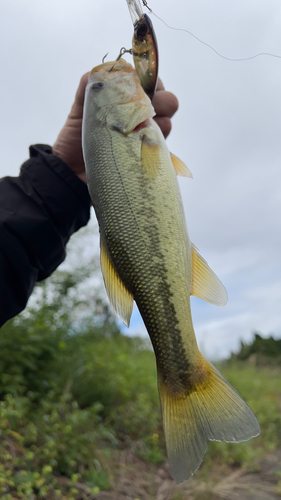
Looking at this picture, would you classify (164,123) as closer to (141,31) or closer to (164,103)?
(164,103)

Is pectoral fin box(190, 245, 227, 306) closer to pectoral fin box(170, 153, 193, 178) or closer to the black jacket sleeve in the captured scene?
pectoral fin box(170, 153, 193, 178)

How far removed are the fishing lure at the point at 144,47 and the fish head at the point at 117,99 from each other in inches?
3.7

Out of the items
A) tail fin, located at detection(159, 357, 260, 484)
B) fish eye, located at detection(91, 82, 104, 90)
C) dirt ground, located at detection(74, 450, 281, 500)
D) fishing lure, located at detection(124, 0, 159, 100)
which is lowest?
dirt ground, located at detection(74, 450, 281, 500)

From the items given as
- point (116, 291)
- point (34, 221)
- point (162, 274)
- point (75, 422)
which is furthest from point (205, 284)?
point (75, 422)

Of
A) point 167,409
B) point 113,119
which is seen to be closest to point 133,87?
point 113,119

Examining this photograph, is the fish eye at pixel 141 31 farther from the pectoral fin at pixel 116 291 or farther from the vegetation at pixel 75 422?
the vegetation at pixel 75 422

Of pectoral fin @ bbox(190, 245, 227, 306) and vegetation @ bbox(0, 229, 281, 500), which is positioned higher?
pectoral fin @ bbox(190, 245, 227, 306)

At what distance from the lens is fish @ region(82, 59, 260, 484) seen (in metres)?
1.48

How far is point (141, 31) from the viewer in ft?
5.58

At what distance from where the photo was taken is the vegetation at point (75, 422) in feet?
10.3

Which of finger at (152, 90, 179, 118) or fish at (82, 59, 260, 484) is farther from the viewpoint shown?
finger at (152, 90, 179, 118)

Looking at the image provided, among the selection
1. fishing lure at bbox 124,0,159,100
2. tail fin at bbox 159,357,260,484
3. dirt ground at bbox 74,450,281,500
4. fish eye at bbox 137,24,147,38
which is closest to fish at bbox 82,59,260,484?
tail fin at bbox 159,357,260,484

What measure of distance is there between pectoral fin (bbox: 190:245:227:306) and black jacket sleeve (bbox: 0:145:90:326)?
A: 0.93 meters

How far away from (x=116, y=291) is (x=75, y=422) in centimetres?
248
